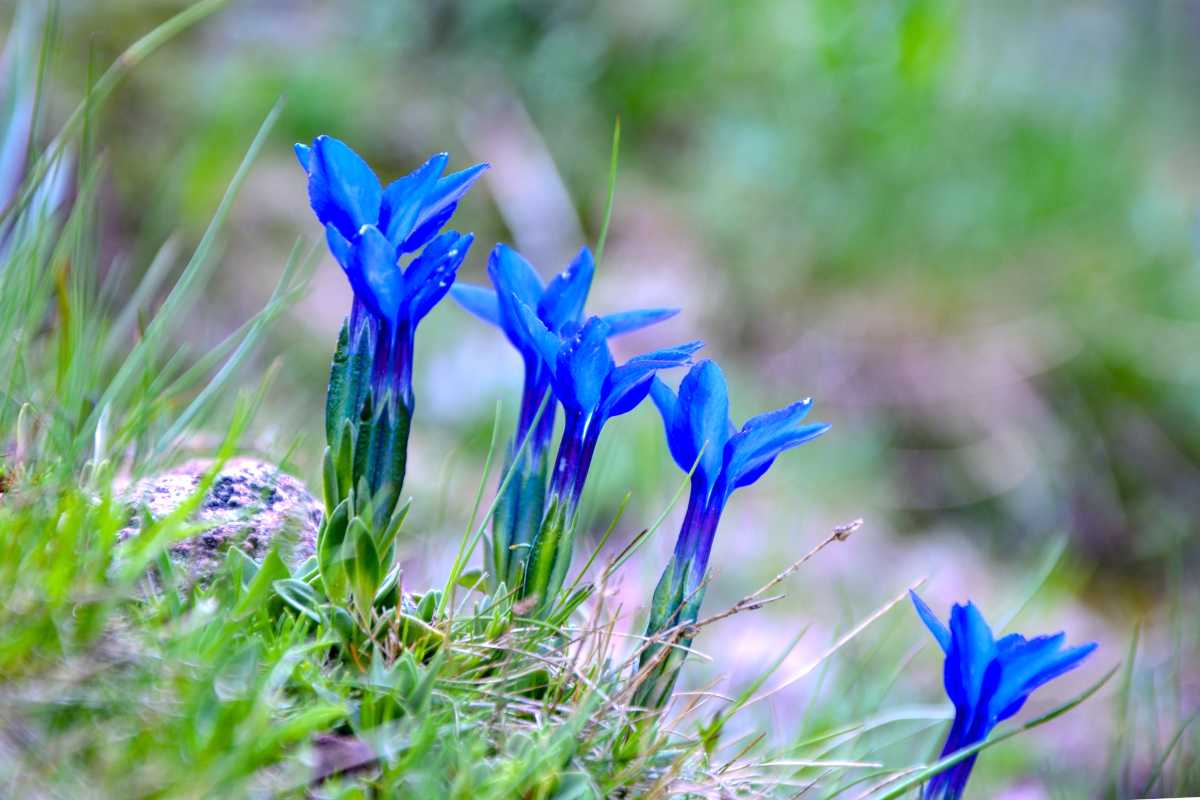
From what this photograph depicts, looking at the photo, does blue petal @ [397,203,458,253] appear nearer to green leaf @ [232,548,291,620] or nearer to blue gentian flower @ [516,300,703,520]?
blue gentian flower @ [516,300,703,520]

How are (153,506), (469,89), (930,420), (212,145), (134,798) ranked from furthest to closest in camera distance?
(469,89)
(930,420)
(212,145)
(153,506)
(134,798)

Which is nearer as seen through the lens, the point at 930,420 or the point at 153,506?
the point at 153,506

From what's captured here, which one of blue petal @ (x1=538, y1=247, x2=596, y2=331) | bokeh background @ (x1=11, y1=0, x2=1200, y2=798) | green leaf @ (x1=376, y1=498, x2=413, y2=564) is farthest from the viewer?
bokeh background @ (x1=11, y1=0, x2=1200, y2=798)

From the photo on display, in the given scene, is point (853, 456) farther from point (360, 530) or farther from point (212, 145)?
point (360, 530)

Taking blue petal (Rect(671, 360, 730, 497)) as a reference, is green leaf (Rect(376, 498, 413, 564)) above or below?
Result: below

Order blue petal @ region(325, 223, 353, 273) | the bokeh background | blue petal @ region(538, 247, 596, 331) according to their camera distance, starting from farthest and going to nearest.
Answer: the bokeh background → blue petal @ region(538, 247, 596, 331) → blue petal @ region(325, 223, 353, 273)

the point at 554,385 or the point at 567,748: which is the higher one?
the point at 554,385

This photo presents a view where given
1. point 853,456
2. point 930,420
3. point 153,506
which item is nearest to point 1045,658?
point 153,506

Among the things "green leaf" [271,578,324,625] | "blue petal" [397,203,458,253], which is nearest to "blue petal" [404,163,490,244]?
"blue petal" [397,203,458,253]

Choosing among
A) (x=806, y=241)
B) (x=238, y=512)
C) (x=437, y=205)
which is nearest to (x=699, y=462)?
(x=437, y=205)
